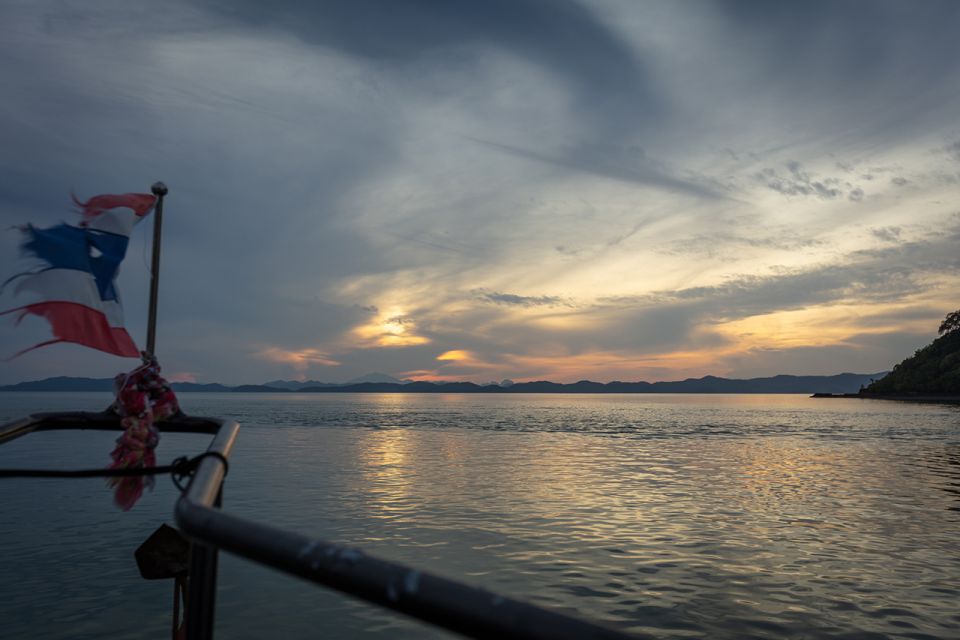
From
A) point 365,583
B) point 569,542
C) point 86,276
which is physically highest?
point 86,276

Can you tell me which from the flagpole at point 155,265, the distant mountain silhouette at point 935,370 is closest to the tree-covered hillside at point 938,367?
the distant mountain silhouette at point 935,370

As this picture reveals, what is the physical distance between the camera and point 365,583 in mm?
1572

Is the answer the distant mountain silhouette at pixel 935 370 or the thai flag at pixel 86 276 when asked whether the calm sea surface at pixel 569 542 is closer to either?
the thai flag at pixel 86 276

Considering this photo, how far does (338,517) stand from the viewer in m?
22.2

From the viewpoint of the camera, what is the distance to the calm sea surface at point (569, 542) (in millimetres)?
12195

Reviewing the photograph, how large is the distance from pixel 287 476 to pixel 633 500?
17407 millimetres

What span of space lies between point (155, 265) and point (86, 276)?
2.16ft

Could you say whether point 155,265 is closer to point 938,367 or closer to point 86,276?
point 86,276

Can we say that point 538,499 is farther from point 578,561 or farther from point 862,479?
point 862,479

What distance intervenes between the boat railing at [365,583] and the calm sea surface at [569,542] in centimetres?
1071

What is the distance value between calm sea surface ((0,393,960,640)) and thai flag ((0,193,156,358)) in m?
7.38

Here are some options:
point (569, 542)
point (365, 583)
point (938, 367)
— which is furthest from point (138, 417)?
point (938, 367)

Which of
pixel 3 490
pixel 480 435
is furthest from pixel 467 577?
pixel 480 435

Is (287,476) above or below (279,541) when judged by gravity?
below
